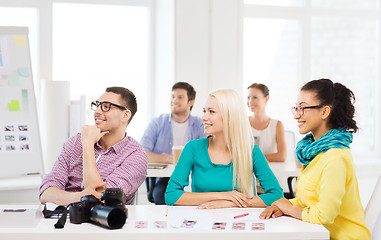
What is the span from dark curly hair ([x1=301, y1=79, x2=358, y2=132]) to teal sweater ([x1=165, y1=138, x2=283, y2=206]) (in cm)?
56

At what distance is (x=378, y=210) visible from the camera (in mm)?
2467

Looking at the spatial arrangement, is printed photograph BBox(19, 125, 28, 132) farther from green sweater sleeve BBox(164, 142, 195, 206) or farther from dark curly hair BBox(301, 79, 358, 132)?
dark curly hair BBox(301, 79, 358, 132)

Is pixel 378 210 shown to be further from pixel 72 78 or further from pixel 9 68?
pixel 72 78

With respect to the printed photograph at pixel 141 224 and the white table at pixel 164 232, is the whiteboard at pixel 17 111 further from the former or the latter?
the printed photograph at pixel 141 224

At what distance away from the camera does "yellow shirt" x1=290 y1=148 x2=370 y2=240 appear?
220cm

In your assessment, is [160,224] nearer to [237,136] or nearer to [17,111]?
[237,136]

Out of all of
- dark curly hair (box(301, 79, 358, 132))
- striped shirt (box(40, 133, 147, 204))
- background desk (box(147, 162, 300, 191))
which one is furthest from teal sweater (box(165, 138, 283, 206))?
background desk (box(147, 162, 300, 191))

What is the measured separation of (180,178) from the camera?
9.27ft

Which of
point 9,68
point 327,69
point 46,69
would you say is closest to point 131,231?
point 9,68

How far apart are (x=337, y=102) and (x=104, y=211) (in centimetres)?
113

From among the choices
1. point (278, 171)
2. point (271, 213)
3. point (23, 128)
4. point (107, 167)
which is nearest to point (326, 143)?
→ point (271, 213)

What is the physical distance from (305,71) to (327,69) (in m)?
0.32

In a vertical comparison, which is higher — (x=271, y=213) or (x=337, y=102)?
(x=337, y=102)

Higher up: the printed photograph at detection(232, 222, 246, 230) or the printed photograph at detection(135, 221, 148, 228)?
the printed photograph at detection(135, 221, 148, 228)
